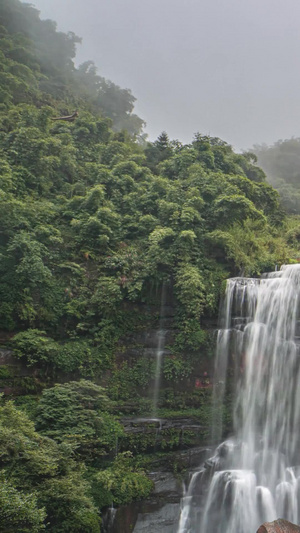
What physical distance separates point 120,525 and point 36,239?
995cm

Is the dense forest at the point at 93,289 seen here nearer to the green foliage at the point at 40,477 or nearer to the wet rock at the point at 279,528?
the green foliage at the point at 40,477

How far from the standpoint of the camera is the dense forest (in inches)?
322

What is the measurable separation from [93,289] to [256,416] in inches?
297

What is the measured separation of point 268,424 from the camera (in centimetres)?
1202

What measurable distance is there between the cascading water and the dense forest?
1068 mm

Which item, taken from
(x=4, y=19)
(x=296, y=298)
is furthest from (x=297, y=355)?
(x=4, y=19)

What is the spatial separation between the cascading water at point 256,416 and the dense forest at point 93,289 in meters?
1.07

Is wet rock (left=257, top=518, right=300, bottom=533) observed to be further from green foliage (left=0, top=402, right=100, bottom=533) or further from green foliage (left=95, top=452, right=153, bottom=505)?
green foliage (left=0, top=402, right=100, bottom=533)

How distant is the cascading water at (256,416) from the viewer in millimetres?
10461

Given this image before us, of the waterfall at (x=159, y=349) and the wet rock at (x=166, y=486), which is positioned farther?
the waterfall at (x=159, y=349)

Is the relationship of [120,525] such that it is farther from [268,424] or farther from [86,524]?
[268,424]

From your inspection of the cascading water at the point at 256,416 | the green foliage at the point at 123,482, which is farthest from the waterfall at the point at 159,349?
the cascading water at the point at 256,416

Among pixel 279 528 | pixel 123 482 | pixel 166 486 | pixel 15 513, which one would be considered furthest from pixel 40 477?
pixel 279 528

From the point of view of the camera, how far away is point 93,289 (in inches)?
563
